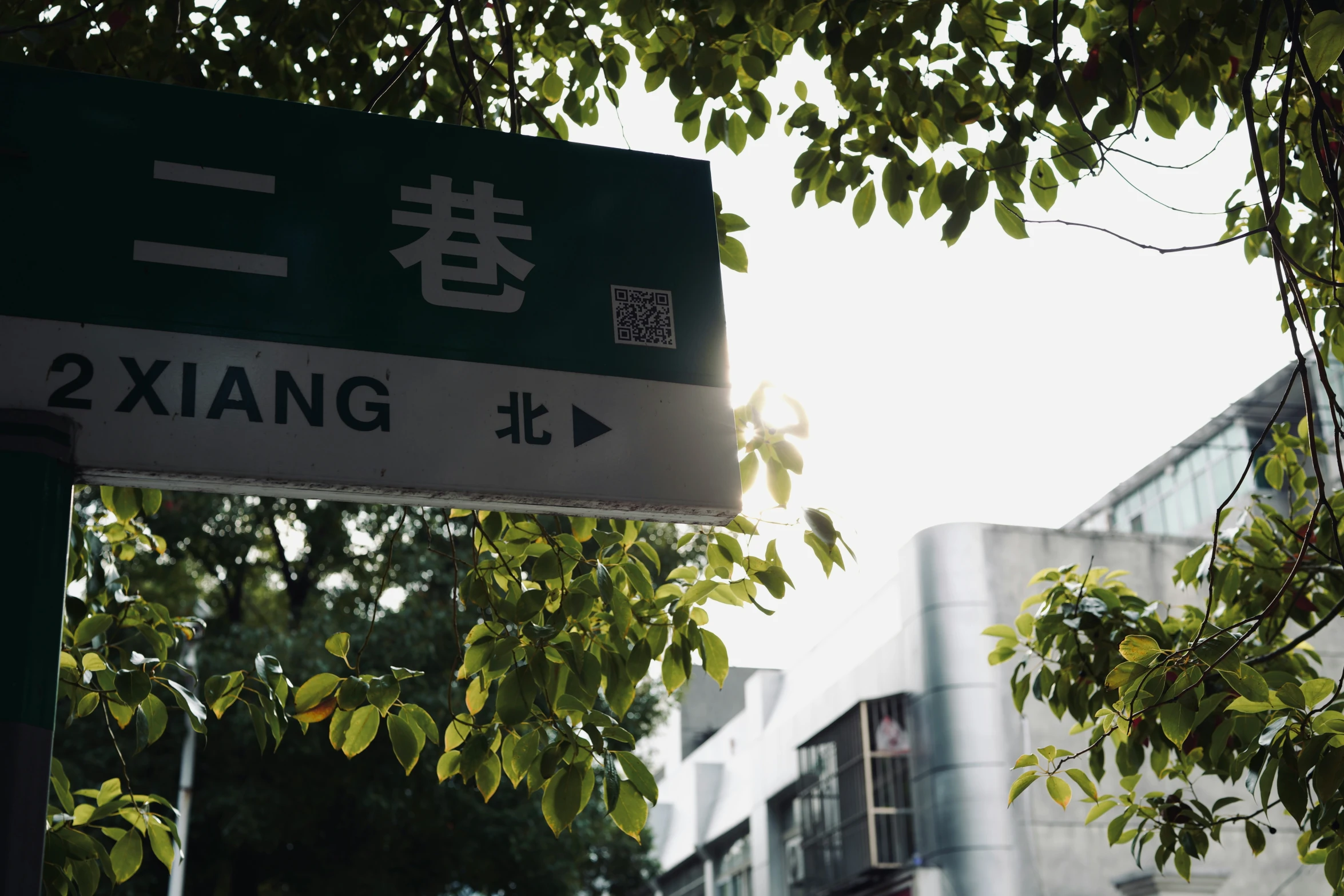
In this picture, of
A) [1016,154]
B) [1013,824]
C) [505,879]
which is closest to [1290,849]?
[1013,824]

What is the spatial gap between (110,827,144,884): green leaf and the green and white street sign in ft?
6.26

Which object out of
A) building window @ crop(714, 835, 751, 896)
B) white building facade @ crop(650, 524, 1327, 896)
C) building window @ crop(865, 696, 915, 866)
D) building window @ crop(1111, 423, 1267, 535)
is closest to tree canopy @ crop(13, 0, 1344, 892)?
white building facade @ crop(650, 524, 1327, 896)

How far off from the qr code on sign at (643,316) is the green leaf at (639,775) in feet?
3.86

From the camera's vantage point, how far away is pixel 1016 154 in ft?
10.4

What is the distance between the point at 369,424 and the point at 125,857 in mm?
1969

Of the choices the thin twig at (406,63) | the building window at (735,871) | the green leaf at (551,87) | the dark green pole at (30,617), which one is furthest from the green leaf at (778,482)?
the building window at (735,871)

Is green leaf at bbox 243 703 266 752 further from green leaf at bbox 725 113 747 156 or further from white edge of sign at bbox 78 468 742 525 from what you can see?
green leaf at bbox 725 113 747 156

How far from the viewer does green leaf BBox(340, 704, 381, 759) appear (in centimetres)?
238

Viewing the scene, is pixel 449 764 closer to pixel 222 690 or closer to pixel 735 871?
pixel 222 690

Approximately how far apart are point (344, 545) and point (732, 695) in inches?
570

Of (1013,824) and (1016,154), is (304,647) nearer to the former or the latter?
(1013,824)

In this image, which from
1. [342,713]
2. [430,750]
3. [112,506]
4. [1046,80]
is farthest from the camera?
[430,750]

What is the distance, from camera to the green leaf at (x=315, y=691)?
7.64 feet

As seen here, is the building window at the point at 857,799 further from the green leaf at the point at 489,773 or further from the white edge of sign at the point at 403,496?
the white edge of sign at the point at 403,496
